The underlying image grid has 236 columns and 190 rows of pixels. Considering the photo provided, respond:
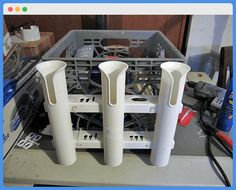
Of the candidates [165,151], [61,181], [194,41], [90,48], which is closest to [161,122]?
[165,151]

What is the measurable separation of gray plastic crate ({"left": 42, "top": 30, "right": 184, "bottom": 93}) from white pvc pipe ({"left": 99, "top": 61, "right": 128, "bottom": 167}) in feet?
0.21

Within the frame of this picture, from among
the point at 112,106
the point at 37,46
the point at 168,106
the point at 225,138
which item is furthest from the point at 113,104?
the point at 37,46

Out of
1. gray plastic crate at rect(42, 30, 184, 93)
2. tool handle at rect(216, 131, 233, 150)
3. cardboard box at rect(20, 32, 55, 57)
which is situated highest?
gray plastic crate at rect(42, 30, 184, 93)

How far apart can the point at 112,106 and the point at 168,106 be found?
0.42 feet

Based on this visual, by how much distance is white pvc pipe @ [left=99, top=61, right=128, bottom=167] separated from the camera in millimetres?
420

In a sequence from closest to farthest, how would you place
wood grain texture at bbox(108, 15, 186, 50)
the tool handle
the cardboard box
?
1. the tool handle
2. the cardboard box
3. wood grain texture at bbox(108, 15, 186, 50)

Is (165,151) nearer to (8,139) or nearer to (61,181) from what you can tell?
(61,181)

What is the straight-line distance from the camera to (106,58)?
1.74 feet

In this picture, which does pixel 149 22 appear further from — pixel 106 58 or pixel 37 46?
pixel 106 58

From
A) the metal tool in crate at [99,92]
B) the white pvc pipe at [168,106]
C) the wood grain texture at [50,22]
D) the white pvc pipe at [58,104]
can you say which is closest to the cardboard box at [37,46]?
the wood grain texture at [50,22]

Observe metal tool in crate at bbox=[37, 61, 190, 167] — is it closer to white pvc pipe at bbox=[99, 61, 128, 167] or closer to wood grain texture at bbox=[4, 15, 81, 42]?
white pvc pipe at bbox=[99, 61, 128, 167]

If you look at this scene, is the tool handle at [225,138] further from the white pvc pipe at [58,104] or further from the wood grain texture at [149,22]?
the wood grain texture at [149,22]

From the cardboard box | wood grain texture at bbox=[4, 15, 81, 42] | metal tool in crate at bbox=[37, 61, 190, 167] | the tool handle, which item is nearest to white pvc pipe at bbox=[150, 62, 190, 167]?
metal tool in crate at bbox=[37, 61, 190, 167]

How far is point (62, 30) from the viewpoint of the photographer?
54.7 inches
